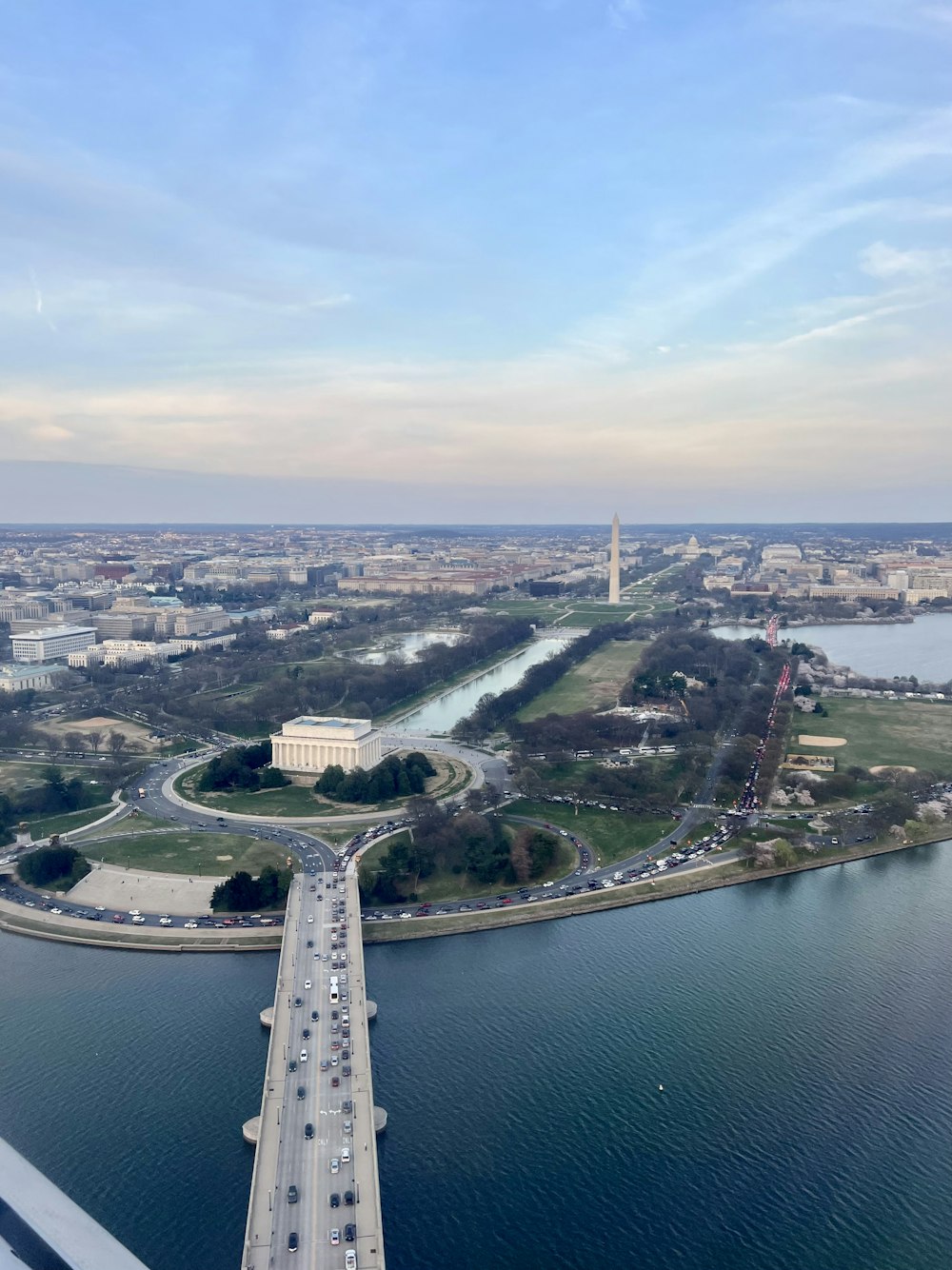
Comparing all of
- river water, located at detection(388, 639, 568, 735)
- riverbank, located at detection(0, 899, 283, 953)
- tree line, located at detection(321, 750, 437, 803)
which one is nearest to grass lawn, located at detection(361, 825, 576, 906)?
riverbank, located at detection(0, 899, 283, 953)

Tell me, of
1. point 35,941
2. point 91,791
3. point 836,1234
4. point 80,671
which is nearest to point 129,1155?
point 35,941

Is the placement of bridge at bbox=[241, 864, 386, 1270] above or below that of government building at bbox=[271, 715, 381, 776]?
below

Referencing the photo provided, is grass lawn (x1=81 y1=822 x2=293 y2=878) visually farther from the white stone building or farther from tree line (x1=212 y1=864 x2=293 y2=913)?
the white stone building

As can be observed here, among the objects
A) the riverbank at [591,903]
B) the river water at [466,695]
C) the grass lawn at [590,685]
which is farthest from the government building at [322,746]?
the riverbank at [591,903]

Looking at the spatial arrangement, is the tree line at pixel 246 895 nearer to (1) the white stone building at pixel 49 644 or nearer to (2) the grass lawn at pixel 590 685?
(2) the grass lawn at pixel 590 685

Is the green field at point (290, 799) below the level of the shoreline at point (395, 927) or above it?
above

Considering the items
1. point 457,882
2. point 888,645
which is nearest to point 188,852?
point 457,882
